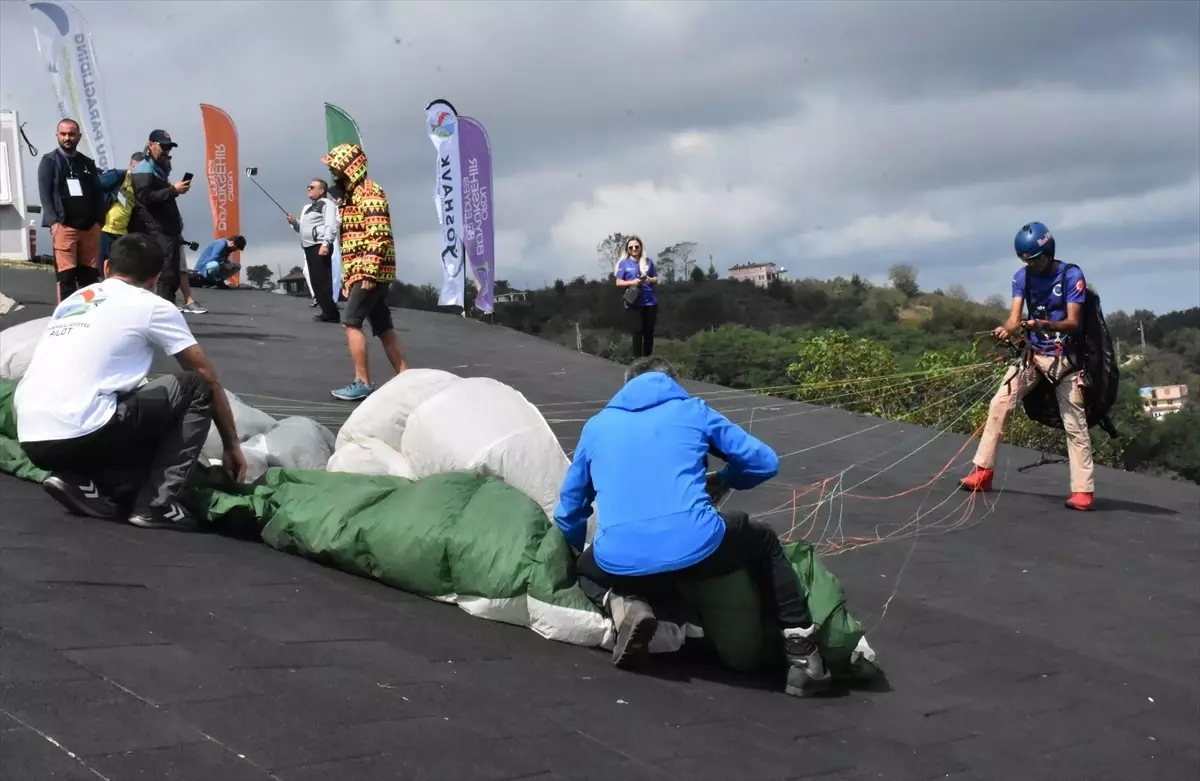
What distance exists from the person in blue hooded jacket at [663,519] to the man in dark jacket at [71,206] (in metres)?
6.26

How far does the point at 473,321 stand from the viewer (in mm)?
13992

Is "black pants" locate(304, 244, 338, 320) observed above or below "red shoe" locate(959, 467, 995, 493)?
above

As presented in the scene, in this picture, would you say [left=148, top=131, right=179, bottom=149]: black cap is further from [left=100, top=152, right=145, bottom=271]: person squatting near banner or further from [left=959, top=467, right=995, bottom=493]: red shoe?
[left=959, top=467, right=995, bottom=493]: red shoe

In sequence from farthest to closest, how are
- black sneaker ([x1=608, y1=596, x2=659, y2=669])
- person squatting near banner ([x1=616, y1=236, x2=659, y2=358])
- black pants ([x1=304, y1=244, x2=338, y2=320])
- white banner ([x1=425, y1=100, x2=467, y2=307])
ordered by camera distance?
white banner ([x1=425, y1=100, x2=467, y2=307]) < black pants ([x1=304, y1=244, x2=338, y2=320]) < person squatting near banner ([x1=616, y1=236, x2=659, y2=358]) < black sneaker ([x1=608, y1=596, x2=659, y2=669])

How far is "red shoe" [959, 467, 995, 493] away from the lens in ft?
24.3

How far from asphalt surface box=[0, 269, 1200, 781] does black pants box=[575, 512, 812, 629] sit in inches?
9.7

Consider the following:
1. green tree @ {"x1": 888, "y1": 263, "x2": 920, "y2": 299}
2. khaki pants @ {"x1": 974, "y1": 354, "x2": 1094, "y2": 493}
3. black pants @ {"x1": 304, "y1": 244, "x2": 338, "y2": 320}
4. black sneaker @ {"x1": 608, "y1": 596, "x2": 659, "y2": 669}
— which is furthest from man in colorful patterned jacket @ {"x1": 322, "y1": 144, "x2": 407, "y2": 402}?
green tree @ {"x1": 888, "y1": 263, "x2": 920, "y2": 299}

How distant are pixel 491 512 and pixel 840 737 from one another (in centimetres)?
131

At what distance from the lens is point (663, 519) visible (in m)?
3.67

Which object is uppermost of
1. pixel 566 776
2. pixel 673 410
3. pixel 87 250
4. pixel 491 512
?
pixel 87 250

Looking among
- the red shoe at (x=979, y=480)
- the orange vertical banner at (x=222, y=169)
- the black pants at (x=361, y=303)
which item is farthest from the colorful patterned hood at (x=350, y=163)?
the orange vertical banner at (x=222, y=169)

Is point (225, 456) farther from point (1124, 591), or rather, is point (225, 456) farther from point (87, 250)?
point (87, 250)

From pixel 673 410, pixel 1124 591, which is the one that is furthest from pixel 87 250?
pixel 1124 591

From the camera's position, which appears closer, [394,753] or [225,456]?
[394,753]
